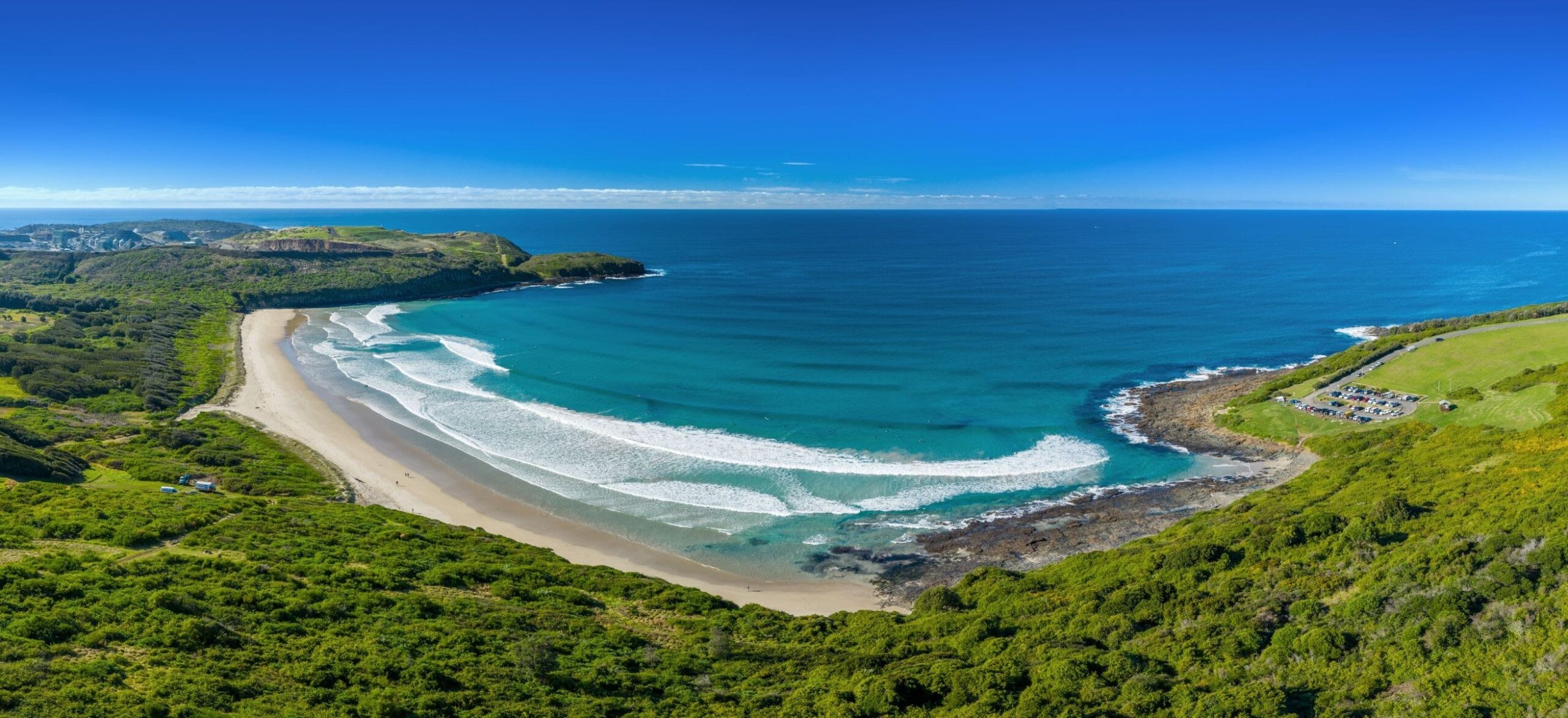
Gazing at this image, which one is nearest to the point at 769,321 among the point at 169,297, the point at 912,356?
the point at 912,356

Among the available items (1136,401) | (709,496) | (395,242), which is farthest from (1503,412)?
(395,242)

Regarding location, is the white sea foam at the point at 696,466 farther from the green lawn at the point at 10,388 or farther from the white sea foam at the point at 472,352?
the green lawn at the point at 10,388

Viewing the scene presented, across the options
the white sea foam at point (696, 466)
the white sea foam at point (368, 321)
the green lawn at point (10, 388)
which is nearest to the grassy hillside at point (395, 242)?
the white sea foam at point (368, 321)

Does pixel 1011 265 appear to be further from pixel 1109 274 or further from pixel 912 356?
pixel 912 356

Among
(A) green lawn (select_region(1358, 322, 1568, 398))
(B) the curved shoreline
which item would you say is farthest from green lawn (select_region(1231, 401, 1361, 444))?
(A) green lawn (select_region(1358, 322, 1568, 398))

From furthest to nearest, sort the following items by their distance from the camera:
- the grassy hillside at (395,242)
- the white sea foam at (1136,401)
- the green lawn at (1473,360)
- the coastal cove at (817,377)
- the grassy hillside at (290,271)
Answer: the grassy hillside at (395,242) → the grassy hillside at (290,271) → the white sea foam at (1136,401) → the green lawn at (1473,360) → the coastal cove at (817,377)
